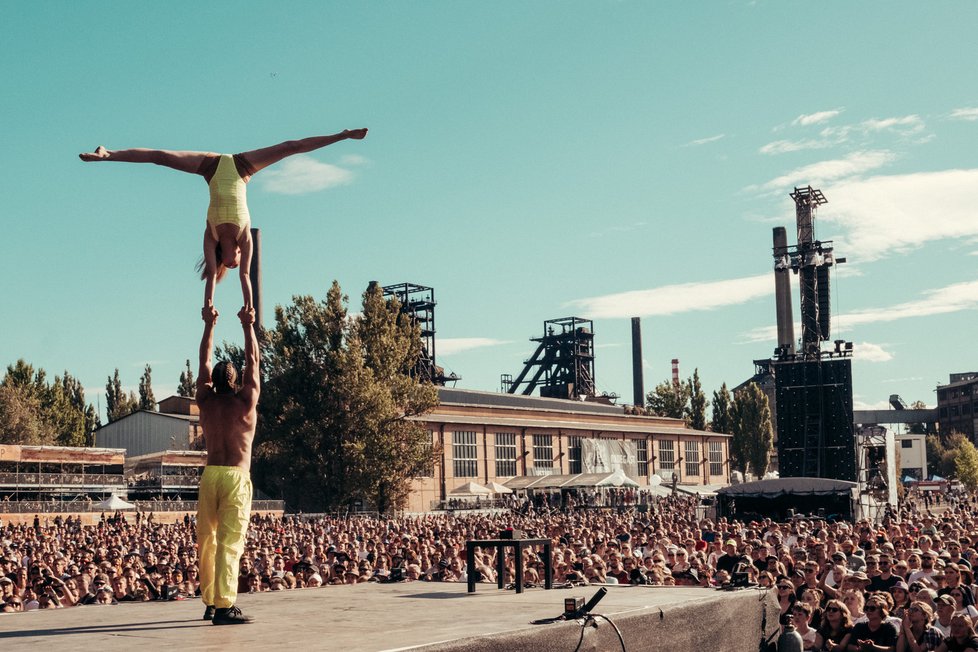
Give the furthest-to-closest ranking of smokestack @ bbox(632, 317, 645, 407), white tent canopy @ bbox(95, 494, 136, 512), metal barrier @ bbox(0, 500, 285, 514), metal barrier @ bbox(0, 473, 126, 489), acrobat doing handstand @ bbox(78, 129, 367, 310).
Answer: smokestack @ bbox(632, 317, 645, 407), metal barrier @ bbox(0, 473, 126, 489), white tent canopy @ bbox(95, 494, 136, 512), metal barrier @ bbox(0, 500, 285, 514), acrobat doing handstand @ bbox(78, 129, 367, 310)

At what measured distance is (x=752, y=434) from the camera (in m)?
87.2

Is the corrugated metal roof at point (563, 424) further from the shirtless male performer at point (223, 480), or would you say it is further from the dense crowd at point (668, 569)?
the shirtless male performer at point (223, 480)

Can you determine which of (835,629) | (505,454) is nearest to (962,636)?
(835,629)

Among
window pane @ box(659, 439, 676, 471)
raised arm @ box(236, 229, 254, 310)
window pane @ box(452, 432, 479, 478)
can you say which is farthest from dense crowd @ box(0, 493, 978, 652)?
window pane @ box(659, 439, 676, 471)

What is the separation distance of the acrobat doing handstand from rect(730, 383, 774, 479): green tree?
82.9 metres

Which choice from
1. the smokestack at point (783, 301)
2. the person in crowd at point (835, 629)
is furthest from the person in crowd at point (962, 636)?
the smokestack at point (783, 301)

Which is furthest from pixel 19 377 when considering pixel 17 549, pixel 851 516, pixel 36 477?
pixel 851 516

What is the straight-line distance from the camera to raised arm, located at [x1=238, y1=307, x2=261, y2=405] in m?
8.02

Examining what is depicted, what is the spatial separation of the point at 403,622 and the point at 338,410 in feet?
139

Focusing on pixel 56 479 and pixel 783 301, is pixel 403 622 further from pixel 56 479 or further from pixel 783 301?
pixel 783 301

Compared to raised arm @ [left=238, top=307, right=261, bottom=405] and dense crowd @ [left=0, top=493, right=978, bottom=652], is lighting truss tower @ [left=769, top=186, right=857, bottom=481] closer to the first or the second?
dense crowd @ [left=0, top=493, right=978, bottom=652]

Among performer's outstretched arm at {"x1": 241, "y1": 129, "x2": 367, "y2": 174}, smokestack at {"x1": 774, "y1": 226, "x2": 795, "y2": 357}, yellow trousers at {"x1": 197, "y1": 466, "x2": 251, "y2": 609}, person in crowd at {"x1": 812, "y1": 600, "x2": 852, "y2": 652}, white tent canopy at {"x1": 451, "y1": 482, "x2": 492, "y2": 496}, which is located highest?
smokestack at {"x1": 774, "y1": 226, "x2": 795, "y2": 357}

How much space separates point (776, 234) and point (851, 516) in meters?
34.9

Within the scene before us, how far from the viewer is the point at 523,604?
8.27 meters
